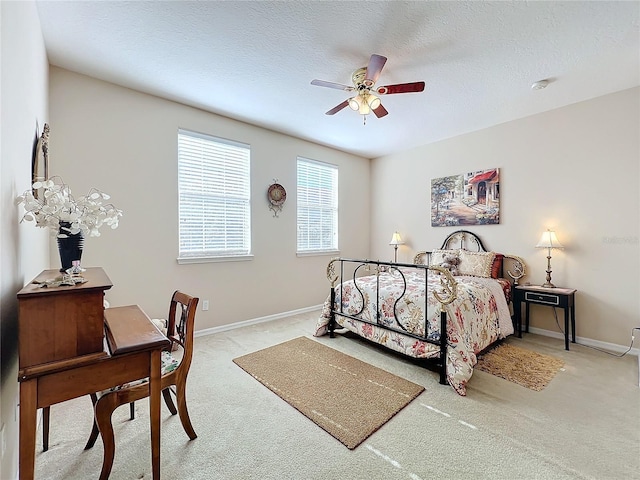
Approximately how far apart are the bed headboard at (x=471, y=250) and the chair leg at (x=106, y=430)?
4.23m

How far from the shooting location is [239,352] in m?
3.01

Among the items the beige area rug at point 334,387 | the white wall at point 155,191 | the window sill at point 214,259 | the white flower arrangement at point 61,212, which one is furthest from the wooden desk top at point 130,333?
the window sill at point 214,259

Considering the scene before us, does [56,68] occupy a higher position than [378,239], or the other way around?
[56,68]

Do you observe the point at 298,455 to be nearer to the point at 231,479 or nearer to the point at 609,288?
the point at 231,479

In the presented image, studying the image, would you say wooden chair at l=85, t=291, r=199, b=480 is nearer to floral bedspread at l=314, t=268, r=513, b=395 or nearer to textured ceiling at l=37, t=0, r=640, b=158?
floral bedspread at l=314, t=268, r=513, b=395

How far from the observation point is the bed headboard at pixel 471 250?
3.78 meters

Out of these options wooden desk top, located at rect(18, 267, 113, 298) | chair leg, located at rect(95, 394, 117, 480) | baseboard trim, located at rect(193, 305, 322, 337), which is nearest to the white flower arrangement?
wooden desk top, located at rect(18, 267, 113, 298)

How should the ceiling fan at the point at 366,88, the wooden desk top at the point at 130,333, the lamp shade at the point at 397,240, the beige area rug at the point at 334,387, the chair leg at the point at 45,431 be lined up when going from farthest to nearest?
1. the lamp shade at the point at 397,240
2. the ceiling fan at the point at 366,88
3. the beige area rug at the point at 334,387
4. the chair leg at the point at 45,431
5. the wooden desk top at the point at 130,333

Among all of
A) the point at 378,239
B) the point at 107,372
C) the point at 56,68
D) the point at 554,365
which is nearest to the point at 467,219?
the point at 378,239

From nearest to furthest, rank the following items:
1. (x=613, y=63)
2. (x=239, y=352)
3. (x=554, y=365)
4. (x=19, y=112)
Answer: (x=19, y=112) → (x=613, y=63) → (x=554, y=365) → (x=239, y=352)

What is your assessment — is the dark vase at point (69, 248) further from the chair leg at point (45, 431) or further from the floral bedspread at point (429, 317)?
the floral bedspread at point (429, 317)

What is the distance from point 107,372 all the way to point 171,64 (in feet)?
8.33

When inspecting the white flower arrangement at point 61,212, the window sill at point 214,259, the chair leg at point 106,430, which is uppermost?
the white flower arrangement at point 61,212

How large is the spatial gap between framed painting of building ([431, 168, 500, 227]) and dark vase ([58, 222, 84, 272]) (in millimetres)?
4407
